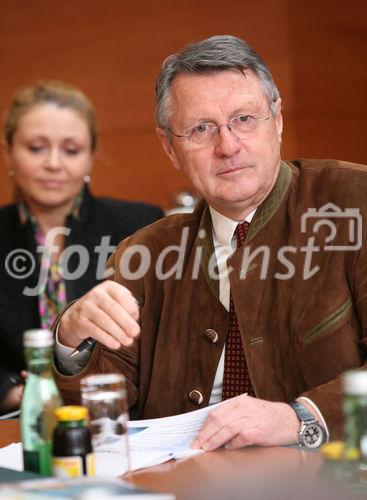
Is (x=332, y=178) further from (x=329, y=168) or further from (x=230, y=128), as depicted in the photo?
(x=230, y=128)

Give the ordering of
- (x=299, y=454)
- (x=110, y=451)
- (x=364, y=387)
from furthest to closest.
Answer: (x=299, y=454) → (x=110, y=451) → (x=364, y=387)

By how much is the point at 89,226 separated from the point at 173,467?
2.24 metres

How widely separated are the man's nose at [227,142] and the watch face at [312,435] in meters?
0.69

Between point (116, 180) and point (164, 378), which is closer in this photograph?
point (164, 378)

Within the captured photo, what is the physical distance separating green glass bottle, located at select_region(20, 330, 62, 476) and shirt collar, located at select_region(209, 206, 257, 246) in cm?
87

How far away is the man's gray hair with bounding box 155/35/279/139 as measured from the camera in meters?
2.17

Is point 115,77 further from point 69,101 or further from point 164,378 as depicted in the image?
point 164,378

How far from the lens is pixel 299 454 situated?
5.45 ft

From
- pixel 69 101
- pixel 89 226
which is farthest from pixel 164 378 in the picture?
pixel 69 101

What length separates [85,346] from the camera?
2061 millimetres

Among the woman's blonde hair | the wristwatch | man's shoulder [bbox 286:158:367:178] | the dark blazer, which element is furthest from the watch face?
the woman's blonde hair

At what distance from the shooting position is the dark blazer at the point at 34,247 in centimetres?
354

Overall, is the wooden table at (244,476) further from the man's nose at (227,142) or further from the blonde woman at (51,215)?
the blonde woman at (51,215)

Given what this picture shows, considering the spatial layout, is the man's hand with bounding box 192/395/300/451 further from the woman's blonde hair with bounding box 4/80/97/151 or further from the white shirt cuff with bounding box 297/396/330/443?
the woman's blonde hair with bounding box 4/80/97/151
